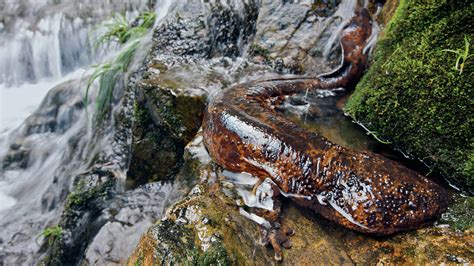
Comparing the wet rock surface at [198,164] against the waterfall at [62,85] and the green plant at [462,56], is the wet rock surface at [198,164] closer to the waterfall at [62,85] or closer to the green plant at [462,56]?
the waterfall at [62,85]

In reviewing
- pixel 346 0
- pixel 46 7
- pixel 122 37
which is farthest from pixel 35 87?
pixel 346 0

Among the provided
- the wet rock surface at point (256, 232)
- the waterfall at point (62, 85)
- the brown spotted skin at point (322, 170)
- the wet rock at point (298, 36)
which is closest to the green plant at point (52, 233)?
the waterfall at point (62, 85)

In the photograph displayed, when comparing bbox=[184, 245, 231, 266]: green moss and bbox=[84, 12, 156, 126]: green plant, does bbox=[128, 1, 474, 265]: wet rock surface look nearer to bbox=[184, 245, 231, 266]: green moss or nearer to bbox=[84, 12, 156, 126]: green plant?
bbox=[184, 245, 231, 266]: green moss

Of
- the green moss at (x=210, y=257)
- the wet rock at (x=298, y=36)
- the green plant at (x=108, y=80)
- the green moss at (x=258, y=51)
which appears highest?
the wet rock at (x=298, y=36)

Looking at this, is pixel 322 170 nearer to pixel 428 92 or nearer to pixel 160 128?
pixel 428 92

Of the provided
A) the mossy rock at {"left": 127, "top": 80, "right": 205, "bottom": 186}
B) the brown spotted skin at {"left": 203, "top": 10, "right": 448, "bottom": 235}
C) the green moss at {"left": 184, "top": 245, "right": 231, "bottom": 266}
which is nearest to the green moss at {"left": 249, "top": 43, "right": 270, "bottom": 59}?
the mossy rock at {"left": 127, "top": 80, "right": 205, "bottom": 186}

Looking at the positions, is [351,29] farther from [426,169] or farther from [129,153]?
[129,153]
